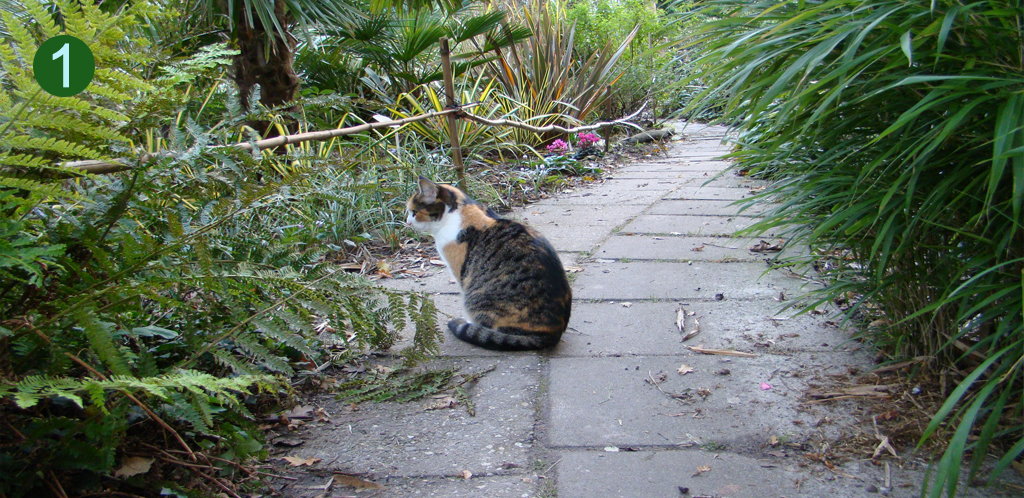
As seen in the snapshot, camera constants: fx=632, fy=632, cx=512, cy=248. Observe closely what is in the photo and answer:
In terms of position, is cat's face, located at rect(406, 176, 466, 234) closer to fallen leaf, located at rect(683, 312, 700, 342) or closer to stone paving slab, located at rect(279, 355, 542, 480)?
stone paving slab, located at rect(279, 355, 542, 480)

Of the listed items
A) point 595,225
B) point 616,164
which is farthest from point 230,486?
point 616,164

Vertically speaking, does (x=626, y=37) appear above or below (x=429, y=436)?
above

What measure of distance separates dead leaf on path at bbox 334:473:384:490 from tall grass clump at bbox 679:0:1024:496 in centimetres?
123

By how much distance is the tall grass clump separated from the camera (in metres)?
1.29

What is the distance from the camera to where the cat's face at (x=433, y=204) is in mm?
3047

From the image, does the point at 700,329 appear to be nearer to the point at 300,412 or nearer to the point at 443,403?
the point at 443,403

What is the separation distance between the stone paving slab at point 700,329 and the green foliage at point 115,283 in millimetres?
844

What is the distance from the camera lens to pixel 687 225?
4.28 meters

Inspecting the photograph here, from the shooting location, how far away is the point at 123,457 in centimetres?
145

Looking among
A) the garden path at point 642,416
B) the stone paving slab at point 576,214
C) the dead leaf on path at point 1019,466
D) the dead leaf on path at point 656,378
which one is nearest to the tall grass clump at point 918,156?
the dead leaf on path at point 1019,466

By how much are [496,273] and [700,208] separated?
259 centimetres

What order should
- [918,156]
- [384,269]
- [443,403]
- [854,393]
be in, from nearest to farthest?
1. [918,156]
2. [854,393]
3. [443,403]
4. [384,269]

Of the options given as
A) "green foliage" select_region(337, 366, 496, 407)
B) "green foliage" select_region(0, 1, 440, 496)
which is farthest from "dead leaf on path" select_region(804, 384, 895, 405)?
"green foliage" select_region(0, 1, 440, 496)

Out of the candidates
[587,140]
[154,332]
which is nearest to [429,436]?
[154,332]
